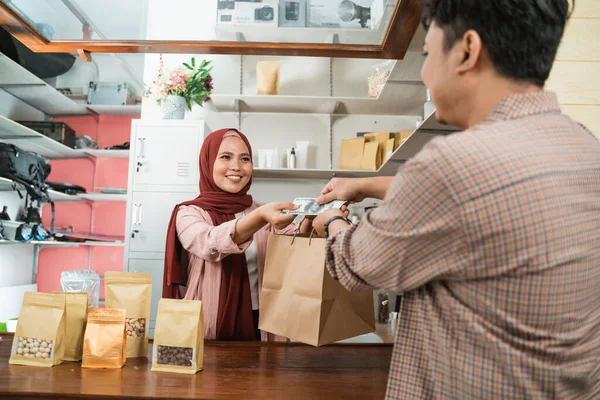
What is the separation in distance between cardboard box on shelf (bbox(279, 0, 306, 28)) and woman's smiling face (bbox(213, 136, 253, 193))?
737mm

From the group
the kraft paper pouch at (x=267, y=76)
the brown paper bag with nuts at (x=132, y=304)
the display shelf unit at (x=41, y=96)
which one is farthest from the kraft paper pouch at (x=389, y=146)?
the display shelf unit at (x=41, y=96)

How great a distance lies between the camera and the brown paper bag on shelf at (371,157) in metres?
3.09

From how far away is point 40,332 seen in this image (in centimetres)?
109

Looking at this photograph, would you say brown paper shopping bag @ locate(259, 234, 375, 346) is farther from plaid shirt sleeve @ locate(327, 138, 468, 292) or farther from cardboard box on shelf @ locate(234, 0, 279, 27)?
cardboard box on shelf @ locate(234, 0, 279, 27)

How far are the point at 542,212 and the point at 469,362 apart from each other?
0.76 feet

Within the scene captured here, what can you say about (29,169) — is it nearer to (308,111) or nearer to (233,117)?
(233,117)

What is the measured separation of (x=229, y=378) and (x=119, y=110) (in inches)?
152

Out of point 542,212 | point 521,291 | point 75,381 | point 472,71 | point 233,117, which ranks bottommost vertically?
point 75,381

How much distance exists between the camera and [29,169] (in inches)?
127

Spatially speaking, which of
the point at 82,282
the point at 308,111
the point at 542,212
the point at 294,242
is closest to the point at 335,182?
the point at 294,242

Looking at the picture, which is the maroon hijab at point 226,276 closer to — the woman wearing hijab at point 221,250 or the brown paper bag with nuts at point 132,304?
the woman wearing hijab at point 221,250

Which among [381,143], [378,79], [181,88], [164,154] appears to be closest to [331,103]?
[378,79]

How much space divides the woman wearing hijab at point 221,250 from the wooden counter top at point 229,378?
40 centimetres

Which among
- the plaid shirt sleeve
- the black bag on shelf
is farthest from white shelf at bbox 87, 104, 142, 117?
the plaid shirt sleeve
